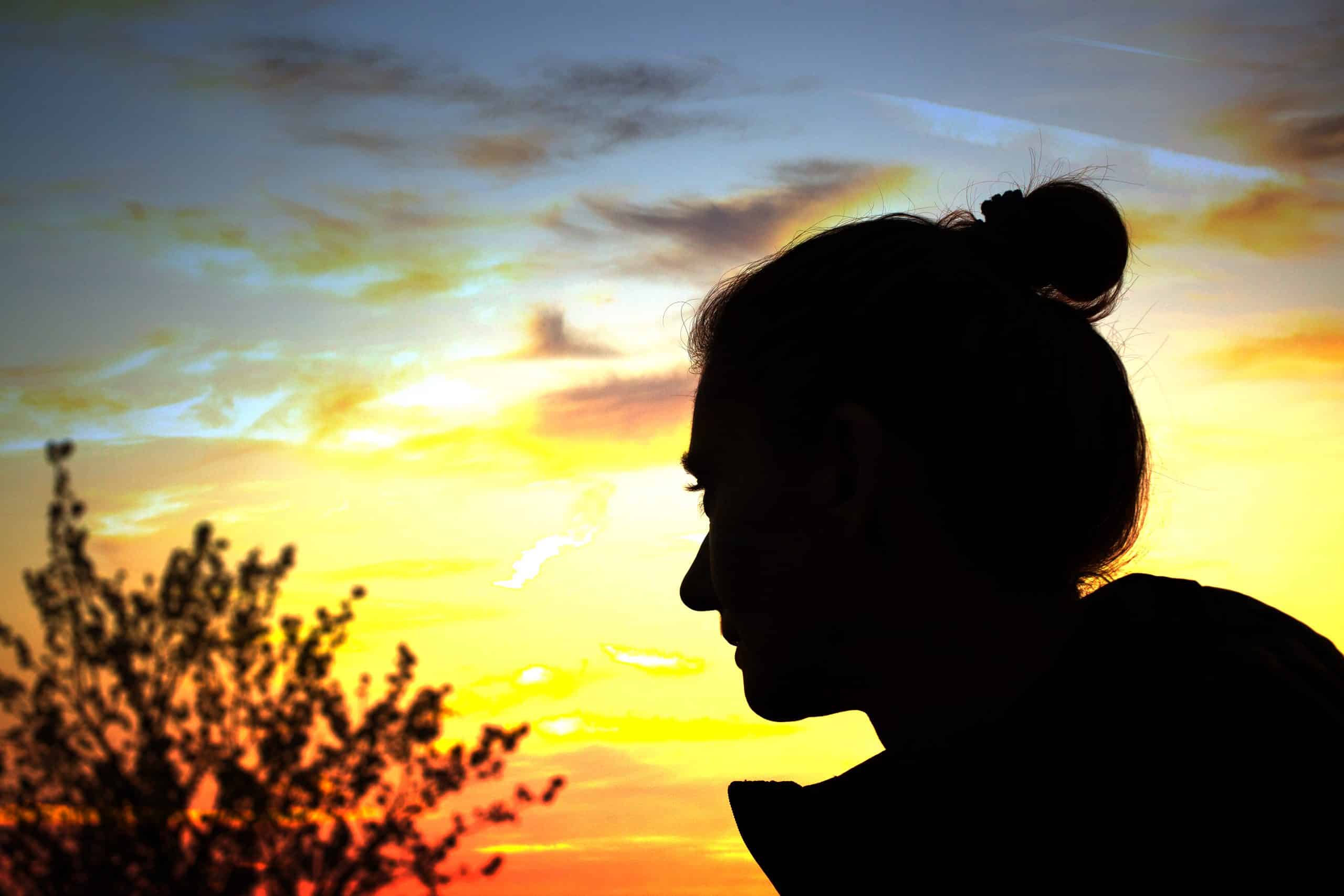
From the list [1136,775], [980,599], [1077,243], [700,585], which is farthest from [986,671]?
[1077,243]

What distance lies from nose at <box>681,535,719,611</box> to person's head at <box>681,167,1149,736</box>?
0.04 meters

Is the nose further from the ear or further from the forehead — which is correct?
the ear

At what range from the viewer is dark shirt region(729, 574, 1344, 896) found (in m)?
1.27

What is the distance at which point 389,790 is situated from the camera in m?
4.94

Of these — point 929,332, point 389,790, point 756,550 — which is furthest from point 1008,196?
point 389,790

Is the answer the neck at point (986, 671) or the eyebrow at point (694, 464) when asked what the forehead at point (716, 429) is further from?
the neck at point (986, 671)

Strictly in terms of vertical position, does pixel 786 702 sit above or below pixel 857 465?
below

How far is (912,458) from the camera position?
65.0 inches

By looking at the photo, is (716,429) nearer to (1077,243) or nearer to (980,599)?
(980,599)

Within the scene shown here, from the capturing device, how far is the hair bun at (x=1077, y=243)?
73.9 inches

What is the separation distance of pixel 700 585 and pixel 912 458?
519 millimetres

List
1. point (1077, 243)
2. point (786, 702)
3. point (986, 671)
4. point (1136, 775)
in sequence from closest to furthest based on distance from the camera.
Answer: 1. point (1136, 775)
2. point (986, 671)
3. point (786, 702)
4. point (1077, 243)

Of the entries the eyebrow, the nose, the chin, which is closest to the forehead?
the eyebrow

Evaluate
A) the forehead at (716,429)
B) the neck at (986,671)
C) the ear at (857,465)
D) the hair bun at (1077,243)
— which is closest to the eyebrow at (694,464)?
the forehead at (716,429)
